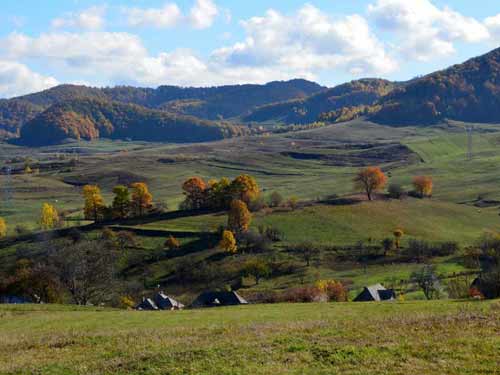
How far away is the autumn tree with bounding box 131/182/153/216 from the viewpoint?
13325 centimetres

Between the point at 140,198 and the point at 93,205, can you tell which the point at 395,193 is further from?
the point at 93,205

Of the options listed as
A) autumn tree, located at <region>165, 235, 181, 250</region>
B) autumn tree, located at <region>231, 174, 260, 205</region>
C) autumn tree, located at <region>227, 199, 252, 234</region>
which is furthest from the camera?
autumn tree, located at <region>231, 174, 260, 205</region>

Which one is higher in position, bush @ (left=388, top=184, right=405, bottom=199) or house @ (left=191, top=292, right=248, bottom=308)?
bush @ (left=388, top=184, right=405, bottom=199)

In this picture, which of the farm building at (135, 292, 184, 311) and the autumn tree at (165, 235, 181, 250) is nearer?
the farm building at (135, 292, 184, 311)

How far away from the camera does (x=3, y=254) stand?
113 m

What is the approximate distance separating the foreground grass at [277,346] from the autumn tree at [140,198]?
10073cm

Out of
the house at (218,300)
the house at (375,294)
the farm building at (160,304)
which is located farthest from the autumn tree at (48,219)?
the house at (375,294)

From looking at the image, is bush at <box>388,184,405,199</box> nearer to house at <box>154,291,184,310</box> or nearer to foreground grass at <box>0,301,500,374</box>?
house at <box>154,291,184,310</box>

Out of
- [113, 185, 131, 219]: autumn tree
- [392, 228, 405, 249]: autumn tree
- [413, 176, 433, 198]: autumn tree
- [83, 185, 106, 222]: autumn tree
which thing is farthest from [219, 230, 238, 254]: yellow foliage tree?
[413, 176, 433, 198]: autumn tree

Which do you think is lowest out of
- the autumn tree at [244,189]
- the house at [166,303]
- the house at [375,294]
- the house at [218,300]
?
the house at [166,303]

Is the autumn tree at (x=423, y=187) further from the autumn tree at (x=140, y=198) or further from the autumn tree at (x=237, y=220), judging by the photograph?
the autumn tree at (x=140, y=198)

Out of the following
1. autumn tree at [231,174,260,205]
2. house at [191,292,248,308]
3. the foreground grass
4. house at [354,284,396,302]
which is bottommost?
house at [191,292,248,308]

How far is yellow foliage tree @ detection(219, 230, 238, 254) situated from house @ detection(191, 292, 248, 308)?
30.2 meters

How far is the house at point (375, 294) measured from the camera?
2835 inches
